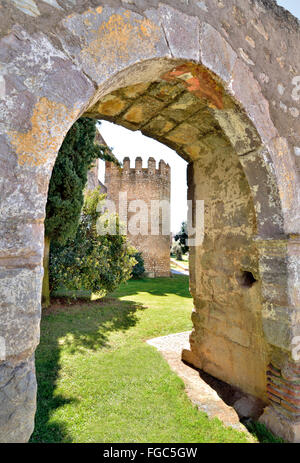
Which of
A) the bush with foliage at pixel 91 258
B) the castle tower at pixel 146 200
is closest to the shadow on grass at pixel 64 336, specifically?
the bush with foliage at pixel 91 258

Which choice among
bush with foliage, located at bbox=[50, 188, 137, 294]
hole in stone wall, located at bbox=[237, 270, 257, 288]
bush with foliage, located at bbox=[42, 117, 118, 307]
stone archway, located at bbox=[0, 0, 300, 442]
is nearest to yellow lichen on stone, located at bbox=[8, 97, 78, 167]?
stone archway, located at bbox=[0, 0, 300, 442]

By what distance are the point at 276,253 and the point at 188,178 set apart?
176 cm

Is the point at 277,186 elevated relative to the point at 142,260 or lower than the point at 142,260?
elevated

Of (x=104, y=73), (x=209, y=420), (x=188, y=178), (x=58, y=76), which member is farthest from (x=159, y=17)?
(x=209, y=420)

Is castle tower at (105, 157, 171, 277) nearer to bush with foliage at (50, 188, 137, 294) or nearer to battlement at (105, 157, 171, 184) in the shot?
battlement at (105, 157, 171, 184)

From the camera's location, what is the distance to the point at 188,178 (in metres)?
3.74

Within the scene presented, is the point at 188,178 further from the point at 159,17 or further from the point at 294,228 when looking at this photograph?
the point at 159,17

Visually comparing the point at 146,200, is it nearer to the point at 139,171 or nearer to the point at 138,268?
the point at 139,171

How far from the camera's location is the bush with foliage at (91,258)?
291 inches

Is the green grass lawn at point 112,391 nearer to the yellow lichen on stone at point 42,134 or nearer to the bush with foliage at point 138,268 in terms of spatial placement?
the yellow lichen on stone at point 42,134

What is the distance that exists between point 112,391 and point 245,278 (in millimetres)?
1857

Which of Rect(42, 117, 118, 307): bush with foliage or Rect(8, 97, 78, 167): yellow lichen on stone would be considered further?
Rect(42, 117, 118, 307): bush with foliage

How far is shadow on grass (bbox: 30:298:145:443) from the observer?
7.68ft
